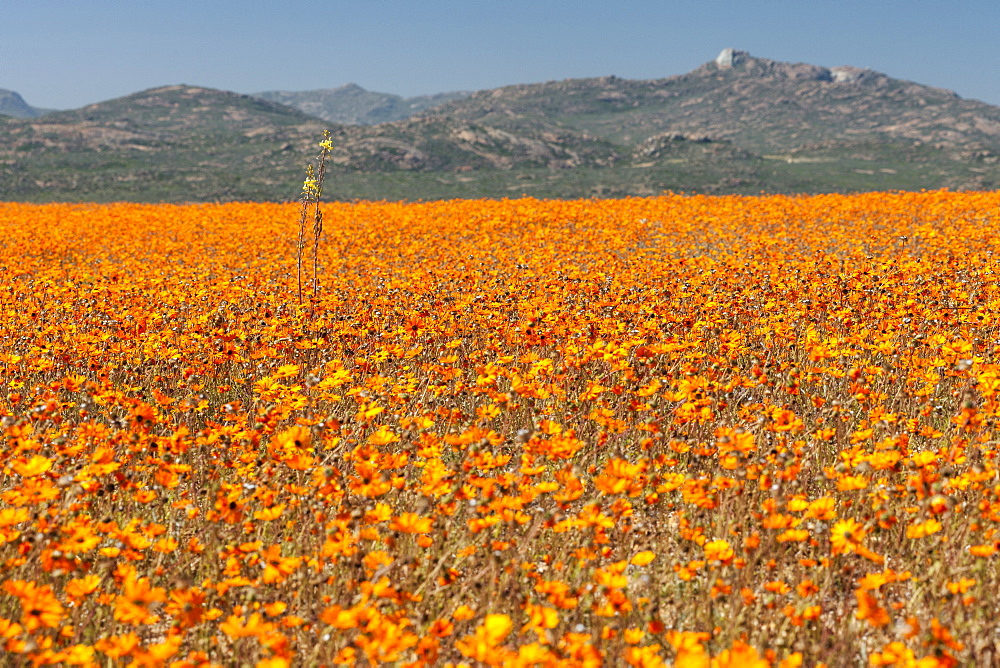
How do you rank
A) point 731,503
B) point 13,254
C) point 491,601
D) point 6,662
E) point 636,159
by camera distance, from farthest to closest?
point 636,159, point 13,254, point 731,503, point 491,601, point 6,662

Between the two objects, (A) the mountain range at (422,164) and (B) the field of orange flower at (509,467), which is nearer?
(B) the field of orange flower at (509,467)

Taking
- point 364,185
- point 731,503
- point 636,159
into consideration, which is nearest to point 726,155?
point 636,159

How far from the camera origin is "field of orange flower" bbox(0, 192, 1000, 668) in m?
2.71

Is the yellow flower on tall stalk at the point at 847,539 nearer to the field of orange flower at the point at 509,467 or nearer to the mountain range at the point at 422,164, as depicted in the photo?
the field of orange flower at the point at 509,467

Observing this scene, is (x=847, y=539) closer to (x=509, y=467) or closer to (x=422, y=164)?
(x=509, y=467)

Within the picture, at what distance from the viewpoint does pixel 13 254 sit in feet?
41.6

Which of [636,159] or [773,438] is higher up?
[636,159]

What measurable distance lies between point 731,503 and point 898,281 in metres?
5.59

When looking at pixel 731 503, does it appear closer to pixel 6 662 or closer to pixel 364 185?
pixel 6 662

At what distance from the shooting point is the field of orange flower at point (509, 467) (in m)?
2.71

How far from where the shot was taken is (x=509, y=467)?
4.49 metres

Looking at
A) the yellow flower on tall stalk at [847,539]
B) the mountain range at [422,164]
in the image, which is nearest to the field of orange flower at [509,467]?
the yellow flower on tall stalk at [847,539]

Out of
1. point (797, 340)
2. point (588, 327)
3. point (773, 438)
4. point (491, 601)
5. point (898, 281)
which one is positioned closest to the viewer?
point (491, 601)

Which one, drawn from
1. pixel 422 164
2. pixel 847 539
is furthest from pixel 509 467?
pixel 422 164
